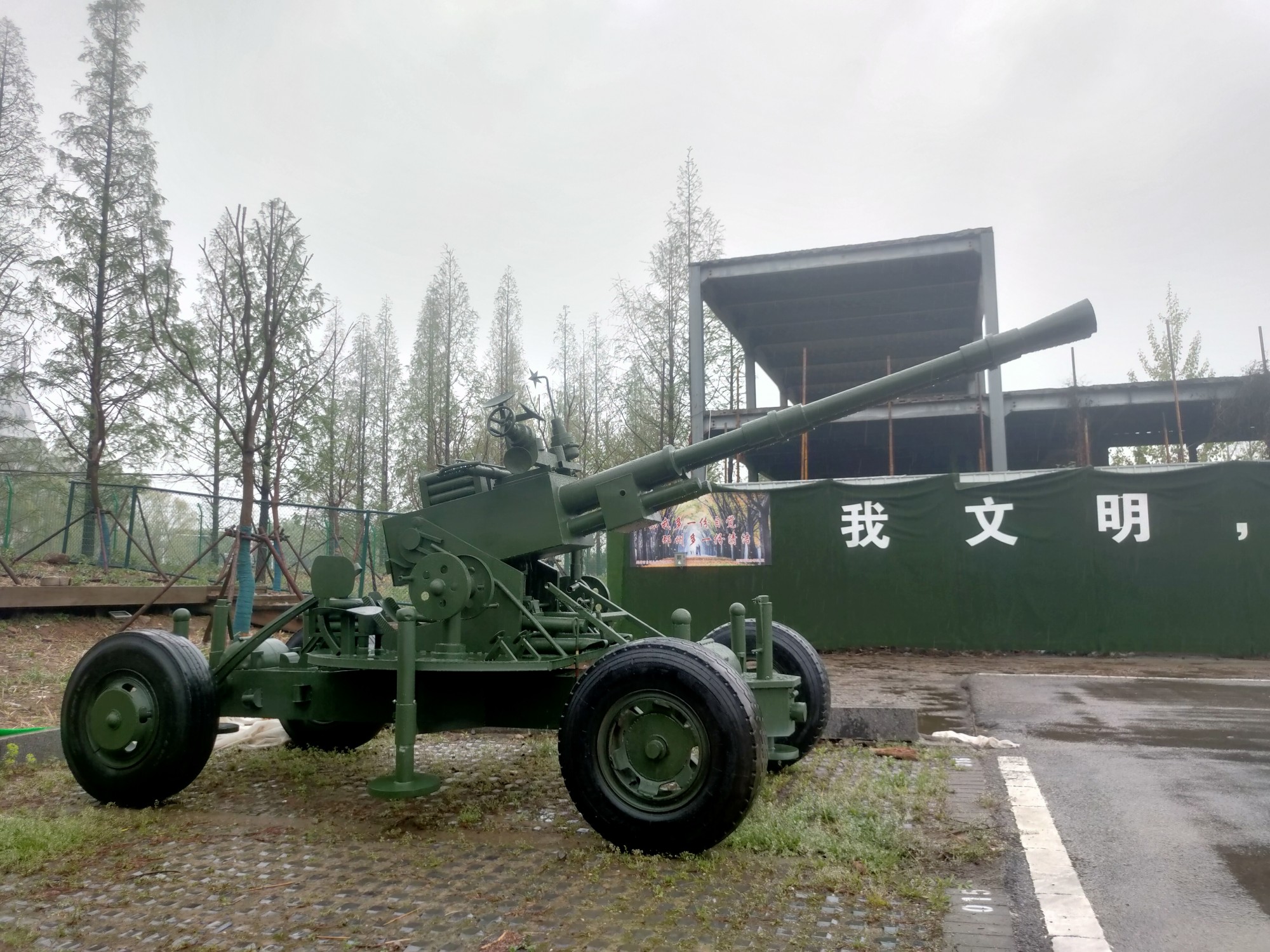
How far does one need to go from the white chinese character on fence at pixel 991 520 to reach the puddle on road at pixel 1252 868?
9006mm

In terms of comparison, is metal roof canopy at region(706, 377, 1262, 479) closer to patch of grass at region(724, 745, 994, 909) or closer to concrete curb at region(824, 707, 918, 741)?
concrete curb at region(824, 707, 918, 741)

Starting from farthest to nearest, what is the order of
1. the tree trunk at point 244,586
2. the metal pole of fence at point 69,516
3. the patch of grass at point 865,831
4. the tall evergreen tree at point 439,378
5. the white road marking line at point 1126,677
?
the tall evergreen tree at point 439,378 < the metal pole of fence at point 69,516 < the tree trunk at point 244,586 < the white road marking line at point 1126,677 < the patch of grass at point 865,831

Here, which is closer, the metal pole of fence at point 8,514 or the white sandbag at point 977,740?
the white sandbag at point 977,740

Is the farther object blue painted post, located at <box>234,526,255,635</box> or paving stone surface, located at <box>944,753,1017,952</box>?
blue painted post, located at <box>234,526,255,635</box>

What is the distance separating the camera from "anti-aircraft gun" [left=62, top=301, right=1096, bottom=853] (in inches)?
188

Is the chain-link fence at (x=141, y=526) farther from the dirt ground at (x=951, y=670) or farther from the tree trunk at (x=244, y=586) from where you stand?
the dirt ground at (x=951, y=670)

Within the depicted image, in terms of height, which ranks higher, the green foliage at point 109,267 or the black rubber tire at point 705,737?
the green foliage at point 109,267

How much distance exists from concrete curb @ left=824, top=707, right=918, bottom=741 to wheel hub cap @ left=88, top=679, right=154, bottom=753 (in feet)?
13.8

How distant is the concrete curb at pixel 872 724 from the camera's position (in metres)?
6.51

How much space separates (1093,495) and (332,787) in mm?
10521

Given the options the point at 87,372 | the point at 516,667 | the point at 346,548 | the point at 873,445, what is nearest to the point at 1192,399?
the point at 873,445

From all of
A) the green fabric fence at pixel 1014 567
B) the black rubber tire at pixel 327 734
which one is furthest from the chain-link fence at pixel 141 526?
the black rubber tire at pixel 327 734

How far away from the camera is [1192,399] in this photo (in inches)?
780

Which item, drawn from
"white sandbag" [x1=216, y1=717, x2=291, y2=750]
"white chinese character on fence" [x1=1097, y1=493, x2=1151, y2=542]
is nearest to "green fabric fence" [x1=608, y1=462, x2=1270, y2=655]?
"white chinese character on fence" [x1=1097, y1=493, x2=1151, y2=542]
